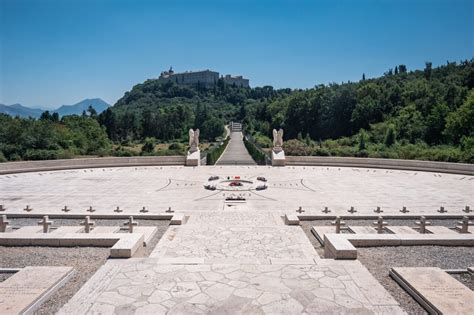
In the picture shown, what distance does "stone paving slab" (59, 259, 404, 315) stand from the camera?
5805 millimetres

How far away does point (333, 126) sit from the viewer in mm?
72750

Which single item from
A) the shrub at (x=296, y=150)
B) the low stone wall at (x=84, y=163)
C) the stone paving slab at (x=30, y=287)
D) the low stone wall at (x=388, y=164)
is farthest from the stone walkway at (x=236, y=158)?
the stone paving slab at (x=30, y=287)

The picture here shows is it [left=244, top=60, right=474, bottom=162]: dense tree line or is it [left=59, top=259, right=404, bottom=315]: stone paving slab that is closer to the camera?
[left=59, top=259, right=404, bottom=315]: stone paving slab

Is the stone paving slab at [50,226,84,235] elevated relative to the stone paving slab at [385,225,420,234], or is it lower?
elevated

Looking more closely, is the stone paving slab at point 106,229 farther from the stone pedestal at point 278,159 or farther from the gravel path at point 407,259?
the stone pedestal at point 278,159

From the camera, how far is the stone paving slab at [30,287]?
5646mm

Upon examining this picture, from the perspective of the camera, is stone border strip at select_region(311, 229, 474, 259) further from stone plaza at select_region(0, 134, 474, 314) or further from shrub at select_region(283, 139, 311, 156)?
shrub at select_region(283, 139, 311, 156)

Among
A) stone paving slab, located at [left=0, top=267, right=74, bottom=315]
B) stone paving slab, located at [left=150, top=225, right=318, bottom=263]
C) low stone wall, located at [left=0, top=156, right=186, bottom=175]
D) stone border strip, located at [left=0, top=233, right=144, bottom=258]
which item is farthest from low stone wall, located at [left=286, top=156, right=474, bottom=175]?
stone paving slab, located at [left=0, top=267, right=74, bottom=315]

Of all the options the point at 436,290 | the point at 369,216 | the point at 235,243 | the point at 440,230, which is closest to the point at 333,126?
the point at 369,216

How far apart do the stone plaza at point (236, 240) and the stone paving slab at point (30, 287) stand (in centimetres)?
2

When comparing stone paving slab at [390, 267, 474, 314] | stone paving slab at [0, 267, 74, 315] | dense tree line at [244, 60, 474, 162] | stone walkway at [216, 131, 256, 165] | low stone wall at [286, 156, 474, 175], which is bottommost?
stone walkway at [216, 131, 256, 165]

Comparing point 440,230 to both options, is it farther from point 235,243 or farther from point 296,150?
point 296,150

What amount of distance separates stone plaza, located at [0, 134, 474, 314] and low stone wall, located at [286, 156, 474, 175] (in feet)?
12.0

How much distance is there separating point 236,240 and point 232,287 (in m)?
3.66
